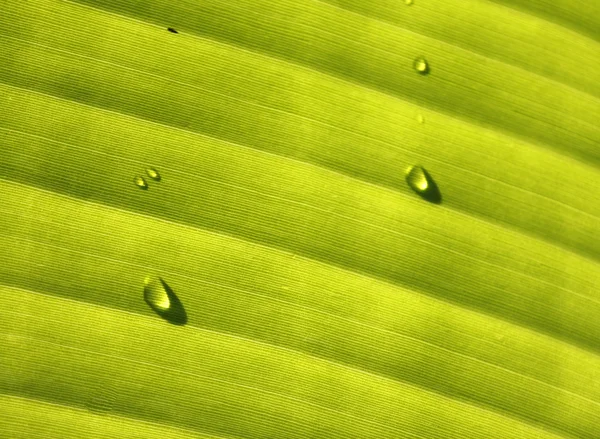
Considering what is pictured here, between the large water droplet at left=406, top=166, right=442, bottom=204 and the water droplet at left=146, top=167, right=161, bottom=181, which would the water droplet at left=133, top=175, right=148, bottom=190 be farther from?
the large water droplet at left=406, top=166, right=442, bottom=204

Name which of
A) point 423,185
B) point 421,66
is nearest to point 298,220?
point 423,185

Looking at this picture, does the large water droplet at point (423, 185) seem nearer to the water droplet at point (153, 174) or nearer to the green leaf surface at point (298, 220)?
the green leaf surface at point (298, 220)

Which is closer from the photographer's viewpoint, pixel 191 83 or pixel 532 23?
pixel 191 83

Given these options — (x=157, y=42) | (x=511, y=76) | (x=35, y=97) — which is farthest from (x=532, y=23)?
(x=35, y=97)

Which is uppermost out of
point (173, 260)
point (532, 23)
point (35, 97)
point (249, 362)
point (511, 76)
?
point (532, 23)

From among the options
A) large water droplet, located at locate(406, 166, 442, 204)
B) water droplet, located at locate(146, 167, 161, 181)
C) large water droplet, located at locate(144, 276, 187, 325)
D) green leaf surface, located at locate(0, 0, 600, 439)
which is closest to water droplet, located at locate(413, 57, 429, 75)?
green leaf surface, located at locate(0, 0, 600, 439)

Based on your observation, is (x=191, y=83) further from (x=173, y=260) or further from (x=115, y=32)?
(x=173, y=260)

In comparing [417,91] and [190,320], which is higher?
[417,91]

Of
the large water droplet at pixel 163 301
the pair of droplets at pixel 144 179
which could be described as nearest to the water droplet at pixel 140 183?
the pair of droplets at pixel 144 179
